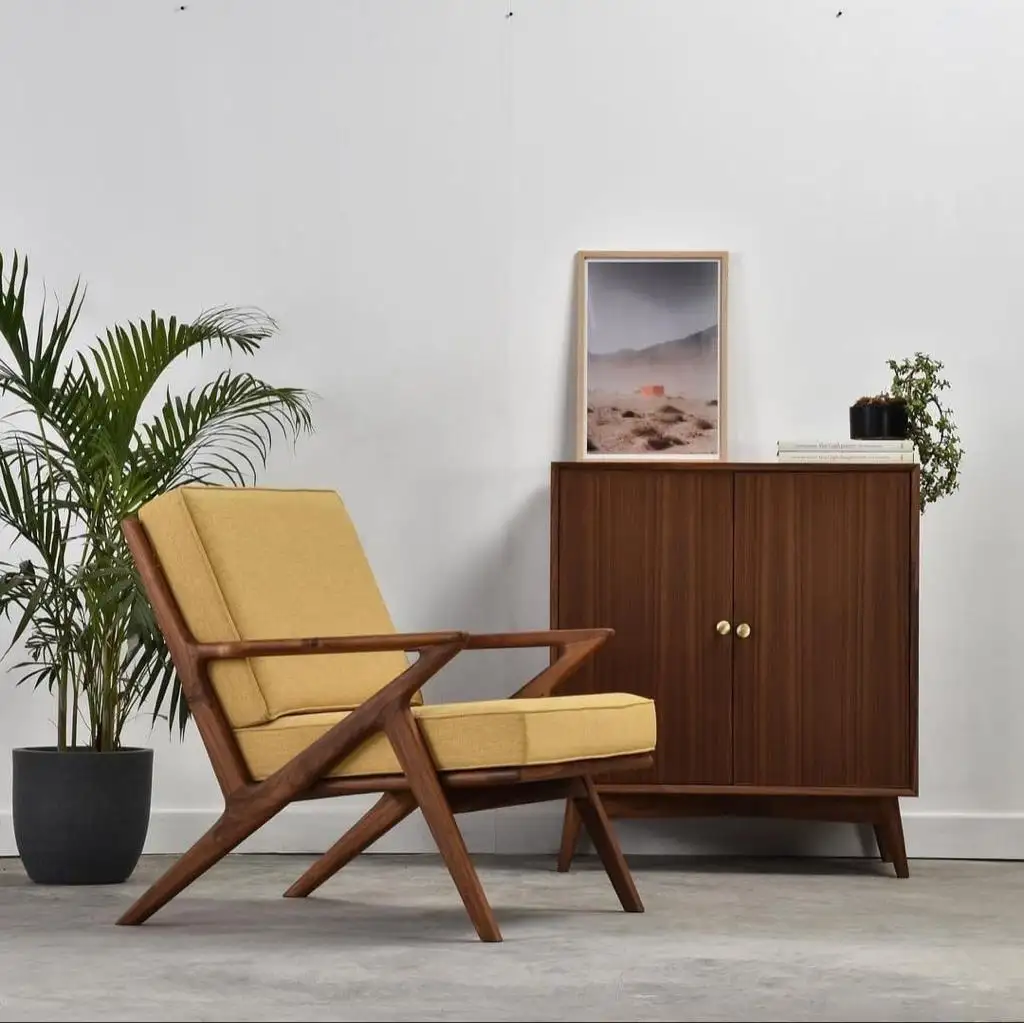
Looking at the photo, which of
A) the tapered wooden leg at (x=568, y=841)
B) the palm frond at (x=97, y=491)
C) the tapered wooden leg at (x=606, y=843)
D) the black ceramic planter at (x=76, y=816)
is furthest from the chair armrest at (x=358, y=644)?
the tapered wooden leg at (x=568, y=841)

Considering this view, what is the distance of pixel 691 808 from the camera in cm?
432

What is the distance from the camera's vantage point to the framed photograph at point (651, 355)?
4758mm

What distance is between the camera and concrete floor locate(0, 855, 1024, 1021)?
102 inches

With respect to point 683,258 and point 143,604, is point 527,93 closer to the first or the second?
point 683,258

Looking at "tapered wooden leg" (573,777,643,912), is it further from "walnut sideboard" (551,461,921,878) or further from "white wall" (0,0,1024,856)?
"white wall" (0,0,1024,856)

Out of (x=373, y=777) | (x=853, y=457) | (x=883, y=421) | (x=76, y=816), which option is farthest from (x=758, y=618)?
(x=76, y=816)

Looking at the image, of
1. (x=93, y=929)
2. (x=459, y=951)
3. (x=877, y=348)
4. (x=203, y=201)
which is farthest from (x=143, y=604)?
(x=877, y=348)

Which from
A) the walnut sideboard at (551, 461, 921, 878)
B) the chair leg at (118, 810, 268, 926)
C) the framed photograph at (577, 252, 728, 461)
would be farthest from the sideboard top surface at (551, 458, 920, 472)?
the chair leg at (118, 810, 268, 926)

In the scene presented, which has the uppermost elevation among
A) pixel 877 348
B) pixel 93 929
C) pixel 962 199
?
pixel 962 199

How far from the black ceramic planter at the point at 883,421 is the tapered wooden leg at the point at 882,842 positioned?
1.10 m

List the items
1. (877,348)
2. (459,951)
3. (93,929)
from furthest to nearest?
1. (877,348)
2. (93,929)
3. (459,951)

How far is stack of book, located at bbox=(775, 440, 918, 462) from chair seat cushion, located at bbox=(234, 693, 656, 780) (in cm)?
121

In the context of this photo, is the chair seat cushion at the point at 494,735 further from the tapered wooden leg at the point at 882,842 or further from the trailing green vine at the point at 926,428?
the trailing green vine at the point at 926,428

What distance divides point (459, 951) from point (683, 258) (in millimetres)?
2495
